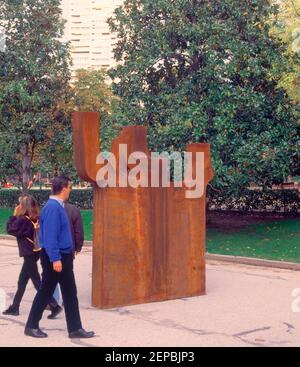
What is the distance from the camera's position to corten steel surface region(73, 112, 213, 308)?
8539mm

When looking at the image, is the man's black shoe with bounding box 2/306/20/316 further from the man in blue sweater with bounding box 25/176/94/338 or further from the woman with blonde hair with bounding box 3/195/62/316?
the man in blue sweater with bounding box 25/176/94/338

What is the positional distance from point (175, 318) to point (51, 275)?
1880 millimetres

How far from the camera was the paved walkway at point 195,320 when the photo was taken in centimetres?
688

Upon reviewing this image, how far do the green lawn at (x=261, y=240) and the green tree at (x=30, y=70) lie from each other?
201 inches

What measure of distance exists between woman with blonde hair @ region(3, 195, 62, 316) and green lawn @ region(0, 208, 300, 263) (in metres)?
6.80

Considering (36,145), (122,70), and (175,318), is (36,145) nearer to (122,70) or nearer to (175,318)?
(122,70)

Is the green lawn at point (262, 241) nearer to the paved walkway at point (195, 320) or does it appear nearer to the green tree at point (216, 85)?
the green tree at point (216, 85)

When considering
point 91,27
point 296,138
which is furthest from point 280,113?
point 91,27

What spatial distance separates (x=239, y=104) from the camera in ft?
57.0

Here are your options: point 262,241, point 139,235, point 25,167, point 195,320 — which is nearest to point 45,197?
point 25,167

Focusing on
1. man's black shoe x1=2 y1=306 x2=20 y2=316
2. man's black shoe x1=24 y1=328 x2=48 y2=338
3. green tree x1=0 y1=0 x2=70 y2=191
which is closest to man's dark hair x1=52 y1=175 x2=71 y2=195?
man's black shoe x1=24 y1=328 x2=48 y2=338

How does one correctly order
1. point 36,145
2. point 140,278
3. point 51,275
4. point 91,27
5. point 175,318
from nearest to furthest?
point 51,275 → point 175,318 → point 140,278 → point 36,145 → point 91,27

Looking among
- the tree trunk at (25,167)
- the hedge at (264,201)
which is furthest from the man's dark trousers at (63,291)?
the tree trunk at (25,167)

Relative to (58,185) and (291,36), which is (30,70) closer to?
(291,36)
